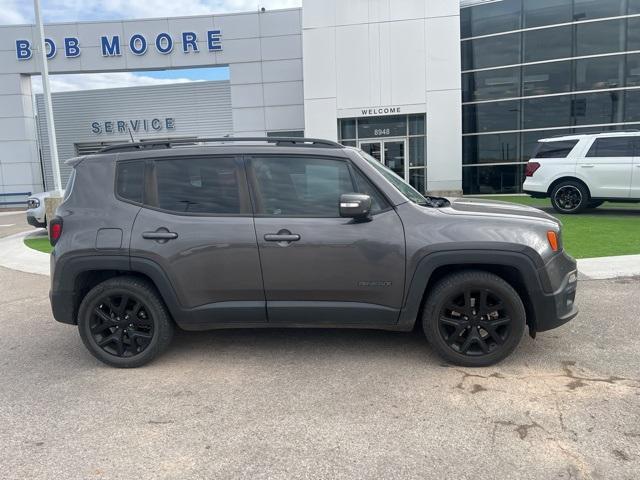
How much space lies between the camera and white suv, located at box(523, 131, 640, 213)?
1171 centimetres

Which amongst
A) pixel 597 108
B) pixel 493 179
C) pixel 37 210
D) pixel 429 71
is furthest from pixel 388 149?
pixel 37 210

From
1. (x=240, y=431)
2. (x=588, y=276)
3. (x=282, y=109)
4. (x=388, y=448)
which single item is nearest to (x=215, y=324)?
(x=240, y=431)

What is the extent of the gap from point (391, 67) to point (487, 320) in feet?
54.1

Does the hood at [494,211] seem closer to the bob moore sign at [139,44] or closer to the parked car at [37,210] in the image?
the parked car at [37,210]

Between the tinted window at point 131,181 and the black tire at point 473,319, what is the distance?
2563 mm

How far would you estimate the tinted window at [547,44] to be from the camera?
19047mm

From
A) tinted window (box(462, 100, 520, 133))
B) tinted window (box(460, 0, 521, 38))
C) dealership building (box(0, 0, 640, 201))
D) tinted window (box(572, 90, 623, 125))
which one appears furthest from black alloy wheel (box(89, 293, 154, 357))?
tinted window (box(460, 0, 521, 38))

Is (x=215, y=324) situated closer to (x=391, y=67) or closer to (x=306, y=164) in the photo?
(x=306, y=164)

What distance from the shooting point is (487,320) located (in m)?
4.04

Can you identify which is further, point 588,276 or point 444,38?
point 444,38

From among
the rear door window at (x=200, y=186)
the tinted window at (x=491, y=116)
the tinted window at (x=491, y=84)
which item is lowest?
the rear door window at (x=200, y=186)

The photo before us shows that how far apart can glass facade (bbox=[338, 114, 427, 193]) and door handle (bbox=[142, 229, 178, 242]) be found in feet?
53.1

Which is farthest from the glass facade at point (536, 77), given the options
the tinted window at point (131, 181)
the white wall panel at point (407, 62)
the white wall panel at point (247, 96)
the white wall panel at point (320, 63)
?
the tinted window at point (131, 181)

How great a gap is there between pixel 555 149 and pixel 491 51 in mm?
9199
